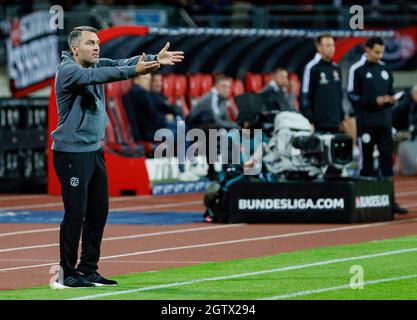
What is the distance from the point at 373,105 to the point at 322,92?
70 cm

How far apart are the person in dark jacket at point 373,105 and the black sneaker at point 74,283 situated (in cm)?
765

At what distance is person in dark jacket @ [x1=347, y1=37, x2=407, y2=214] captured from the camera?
1820cm

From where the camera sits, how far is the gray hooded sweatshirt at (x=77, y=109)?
440 inches

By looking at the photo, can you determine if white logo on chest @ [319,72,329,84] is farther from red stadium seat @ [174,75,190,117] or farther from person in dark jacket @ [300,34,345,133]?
red stadium seat @ [174,75,190,117]

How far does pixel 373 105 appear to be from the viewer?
714 inches

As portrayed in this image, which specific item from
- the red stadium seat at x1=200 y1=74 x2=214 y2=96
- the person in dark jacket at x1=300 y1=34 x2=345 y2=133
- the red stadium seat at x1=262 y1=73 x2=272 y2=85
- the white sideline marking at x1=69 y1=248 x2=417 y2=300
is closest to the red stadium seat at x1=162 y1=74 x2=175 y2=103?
the red stadium seat at x1=200 y1=74 x2=214 y2=96

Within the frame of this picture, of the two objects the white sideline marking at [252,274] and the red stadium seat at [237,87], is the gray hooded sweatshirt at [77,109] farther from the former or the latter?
the red stadium seat at [237,87]

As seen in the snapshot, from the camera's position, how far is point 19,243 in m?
15.3

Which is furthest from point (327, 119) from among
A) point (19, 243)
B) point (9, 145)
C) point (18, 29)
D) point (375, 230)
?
point (18, 29)

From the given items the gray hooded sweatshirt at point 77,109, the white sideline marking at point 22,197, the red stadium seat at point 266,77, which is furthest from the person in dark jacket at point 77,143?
the red stadium seat at point 266,77

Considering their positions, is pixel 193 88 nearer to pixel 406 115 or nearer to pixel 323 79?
pixel 406 115

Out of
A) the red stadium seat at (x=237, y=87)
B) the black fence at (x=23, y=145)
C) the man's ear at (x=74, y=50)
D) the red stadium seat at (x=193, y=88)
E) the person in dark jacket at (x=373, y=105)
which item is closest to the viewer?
the man's ear at (x=74, y=50)

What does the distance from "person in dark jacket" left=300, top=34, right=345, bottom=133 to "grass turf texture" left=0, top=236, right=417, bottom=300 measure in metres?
4.34

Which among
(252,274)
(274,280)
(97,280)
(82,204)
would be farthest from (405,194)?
(82,204)
